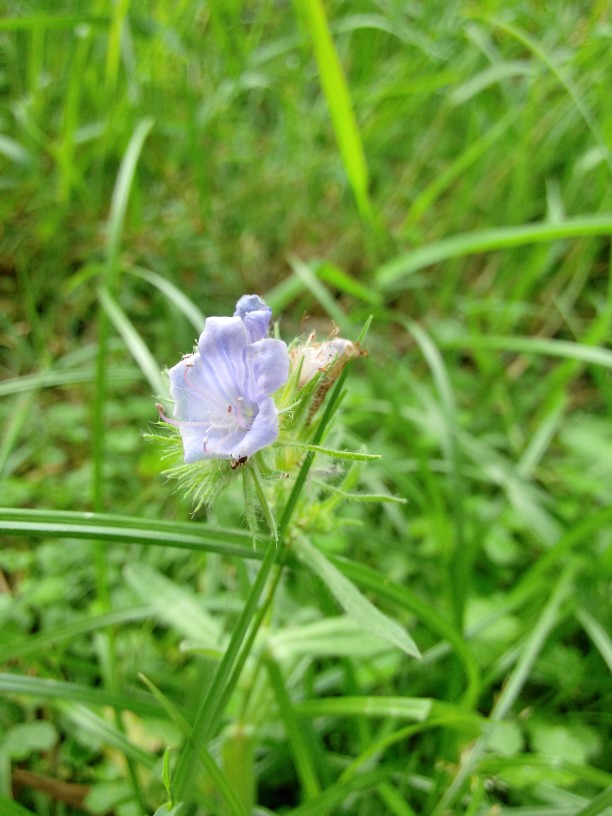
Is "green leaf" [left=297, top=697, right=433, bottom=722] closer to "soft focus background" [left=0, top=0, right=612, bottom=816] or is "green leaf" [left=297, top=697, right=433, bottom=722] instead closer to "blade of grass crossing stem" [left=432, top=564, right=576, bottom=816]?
"soft focus background" [left=0, top=0, right=612, bottom=816]

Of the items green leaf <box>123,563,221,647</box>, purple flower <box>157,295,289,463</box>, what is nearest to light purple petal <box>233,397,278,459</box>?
purple flower <box>157,295,289,463</box>

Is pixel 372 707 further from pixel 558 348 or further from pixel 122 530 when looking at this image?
pixel 558 348

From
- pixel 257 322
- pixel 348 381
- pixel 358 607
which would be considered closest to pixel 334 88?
pixel 348 381

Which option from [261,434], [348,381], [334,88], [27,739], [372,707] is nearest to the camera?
[261,434]

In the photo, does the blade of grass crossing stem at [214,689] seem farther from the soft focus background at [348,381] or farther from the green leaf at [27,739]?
the green leaf at [27,739]

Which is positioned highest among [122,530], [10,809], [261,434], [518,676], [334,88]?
[334,88]

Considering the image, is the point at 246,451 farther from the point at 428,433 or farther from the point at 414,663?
the point at 428,433

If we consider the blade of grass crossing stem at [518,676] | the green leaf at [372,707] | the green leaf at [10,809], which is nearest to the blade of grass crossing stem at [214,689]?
the green leaf at [10,809]

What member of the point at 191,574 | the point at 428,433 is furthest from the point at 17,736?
the point at 428,433
